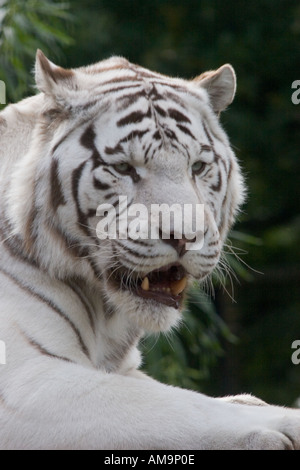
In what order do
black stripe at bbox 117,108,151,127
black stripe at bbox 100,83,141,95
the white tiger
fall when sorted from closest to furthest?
the white tiger < black stripe at bbox 117,108,151,127 < black stripe at bbox 100,83,141,95

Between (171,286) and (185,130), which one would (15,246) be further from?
(185,130)

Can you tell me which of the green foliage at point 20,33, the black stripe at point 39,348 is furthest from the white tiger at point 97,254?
the green foliage at point 20,33

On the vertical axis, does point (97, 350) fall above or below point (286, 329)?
above

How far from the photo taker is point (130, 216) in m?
3.32

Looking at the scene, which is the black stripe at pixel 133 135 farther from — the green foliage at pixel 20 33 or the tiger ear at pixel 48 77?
the green foliage at pixel 20 33

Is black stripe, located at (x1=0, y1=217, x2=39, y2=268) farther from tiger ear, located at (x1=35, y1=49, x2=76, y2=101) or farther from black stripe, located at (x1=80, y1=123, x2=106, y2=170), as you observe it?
tiger ear, located at (x1=35, y1=49, x2=76, y2=101)

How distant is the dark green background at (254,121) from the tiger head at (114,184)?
863 cm

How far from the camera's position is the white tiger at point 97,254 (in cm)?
309

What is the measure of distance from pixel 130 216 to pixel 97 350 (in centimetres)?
62

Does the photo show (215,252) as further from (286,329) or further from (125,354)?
(286,329)

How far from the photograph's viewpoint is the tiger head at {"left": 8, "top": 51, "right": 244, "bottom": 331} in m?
3.37

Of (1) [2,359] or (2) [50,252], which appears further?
(2) [50,252]

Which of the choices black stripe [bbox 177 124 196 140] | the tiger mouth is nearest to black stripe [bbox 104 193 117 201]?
the tiger mouth
